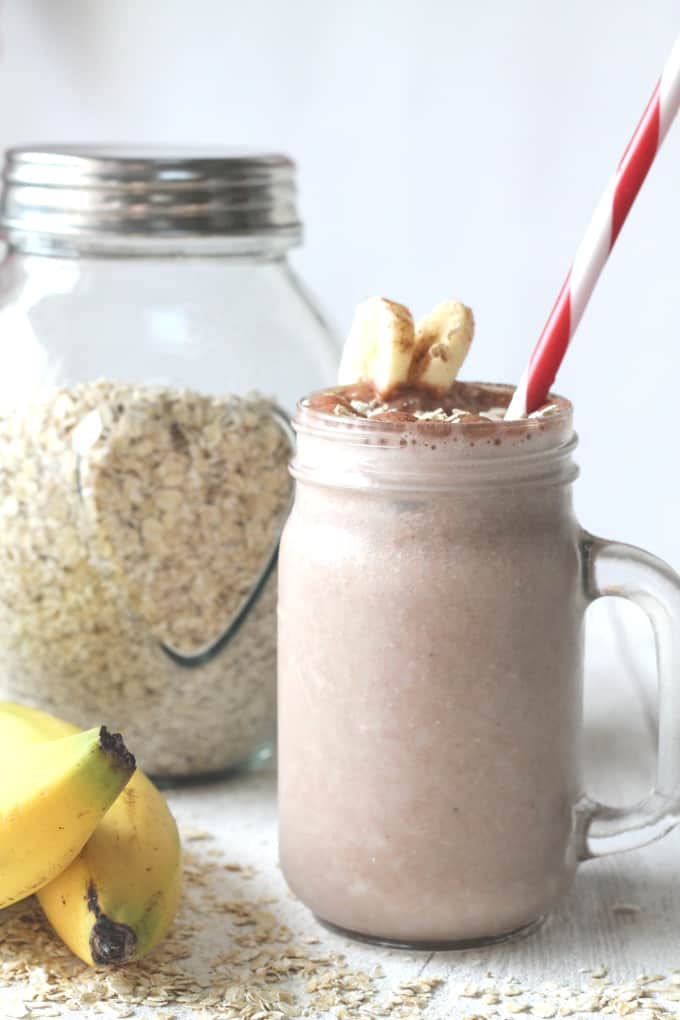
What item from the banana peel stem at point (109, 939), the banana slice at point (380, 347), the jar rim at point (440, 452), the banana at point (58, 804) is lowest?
the banana peel stem at point (109, 939)

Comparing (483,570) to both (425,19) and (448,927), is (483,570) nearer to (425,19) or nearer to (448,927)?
(448,927)

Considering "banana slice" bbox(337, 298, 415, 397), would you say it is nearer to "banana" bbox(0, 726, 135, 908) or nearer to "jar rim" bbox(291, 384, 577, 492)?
Answer: "jar rim" bbox(291, 384, 577, 492)

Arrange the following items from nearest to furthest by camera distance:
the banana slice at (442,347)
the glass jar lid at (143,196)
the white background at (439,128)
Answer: the banana slice at (442,347) → the glass jar lid at (143,196) → the white background at (439,128)

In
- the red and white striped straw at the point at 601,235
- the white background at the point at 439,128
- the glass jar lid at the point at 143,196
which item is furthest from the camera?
the white background at the point at 439,128

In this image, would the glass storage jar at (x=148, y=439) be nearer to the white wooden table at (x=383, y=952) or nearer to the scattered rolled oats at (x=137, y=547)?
the scattered rolled oats at (x=137, y=547)

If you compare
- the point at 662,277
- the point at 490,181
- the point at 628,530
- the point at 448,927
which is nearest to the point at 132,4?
the point at 490,181

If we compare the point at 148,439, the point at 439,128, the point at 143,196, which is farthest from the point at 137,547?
the point at 439,128

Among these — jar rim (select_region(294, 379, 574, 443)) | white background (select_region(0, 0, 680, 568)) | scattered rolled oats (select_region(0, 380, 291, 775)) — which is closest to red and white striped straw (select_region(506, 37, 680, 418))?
jar rim (select_region(294, 379, 574, 443))

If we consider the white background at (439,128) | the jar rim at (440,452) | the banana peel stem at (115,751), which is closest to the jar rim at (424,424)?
the jar rim at (440,452)
